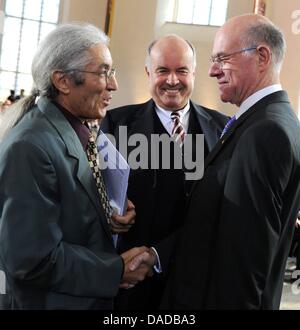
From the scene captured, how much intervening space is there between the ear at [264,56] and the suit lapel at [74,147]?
2.43 feet

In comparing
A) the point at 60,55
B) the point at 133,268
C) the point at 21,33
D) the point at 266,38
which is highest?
the point at 21,33

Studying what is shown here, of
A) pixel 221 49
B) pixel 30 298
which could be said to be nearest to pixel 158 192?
pixel 221 49

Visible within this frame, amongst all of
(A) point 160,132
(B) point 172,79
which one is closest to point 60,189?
(A) point 160,132

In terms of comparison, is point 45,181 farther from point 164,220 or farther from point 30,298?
point 164,220

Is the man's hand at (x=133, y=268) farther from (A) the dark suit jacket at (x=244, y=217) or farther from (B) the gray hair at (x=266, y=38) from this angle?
(B) the gray hair at (x=266, y=38)

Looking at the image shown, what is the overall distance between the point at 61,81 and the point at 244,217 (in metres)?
0.77

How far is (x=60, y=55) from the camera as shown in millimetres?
1816

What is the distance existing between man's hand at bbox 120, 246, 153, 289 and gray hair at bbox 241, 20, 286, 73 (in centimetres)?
88

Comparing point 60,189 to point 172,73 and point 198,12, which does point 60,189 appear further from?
point 198,12

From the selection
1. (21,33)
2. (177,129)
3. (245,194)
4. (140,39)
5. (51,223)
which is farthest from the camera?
(21,33)

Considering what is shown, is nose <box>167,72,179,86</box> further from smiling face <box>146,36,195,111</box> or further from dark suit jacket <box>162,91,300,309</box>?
dark suit jacket <box>162,91,300,309</box>

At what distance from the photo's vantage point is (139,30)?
13.3 meters

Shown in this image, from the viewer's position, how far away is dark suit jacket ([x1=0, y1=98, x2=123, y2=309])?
1611 mm

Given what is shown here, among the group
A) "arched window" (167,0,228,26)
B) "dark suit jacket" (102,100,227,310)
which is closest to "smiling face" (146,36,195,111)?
"dark suit jacket" (102,100,227,310)
